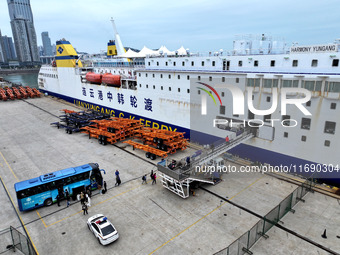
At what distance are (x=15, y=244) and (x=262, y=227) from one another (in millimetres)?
13145

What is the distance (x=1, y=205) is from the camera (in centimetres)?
1525

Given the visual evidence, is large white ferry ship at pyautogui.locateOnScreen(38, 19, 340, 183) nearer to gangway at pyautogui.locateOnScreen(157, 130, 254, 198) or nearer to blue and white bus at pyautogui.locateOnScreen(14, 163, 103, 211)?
gangway at pyautogui.locateOnScreen(157, 130, 254, 198)

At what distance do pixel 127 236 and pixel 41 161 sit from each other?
47.2 feet

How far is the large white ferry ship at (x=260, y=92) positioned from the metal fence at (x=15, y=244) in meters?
17.5

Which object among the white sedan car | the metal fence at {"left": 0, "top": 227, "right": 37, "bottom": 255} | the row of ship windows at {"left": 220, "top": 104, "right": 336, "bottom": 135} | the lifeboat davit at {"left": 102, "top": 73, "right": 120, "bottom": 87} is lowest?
the metal fence at {"left": 0, "top": 227, "right": 37, "bottom": 255}

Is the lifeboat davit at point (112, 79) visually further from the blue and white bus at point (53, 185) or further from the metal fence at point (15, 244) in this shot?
the metal fence at point (15, 244)

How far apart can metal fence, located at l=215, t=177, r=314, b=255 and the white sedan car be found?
17.4 feet

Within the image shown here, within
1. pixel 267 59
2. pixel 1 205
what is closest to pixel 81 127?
pixel 1 205

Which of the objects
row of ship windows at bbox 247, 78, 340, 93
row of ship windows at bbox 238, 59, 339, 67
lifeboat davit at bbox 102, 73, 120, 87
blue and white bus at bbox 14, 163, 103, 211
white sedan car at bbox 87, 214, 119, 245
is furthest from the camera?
lifeboat davit at bbox 102, 73, 120, 87

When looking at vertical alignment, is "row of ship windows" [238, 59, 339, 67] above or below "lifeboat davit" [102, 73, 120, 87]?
above

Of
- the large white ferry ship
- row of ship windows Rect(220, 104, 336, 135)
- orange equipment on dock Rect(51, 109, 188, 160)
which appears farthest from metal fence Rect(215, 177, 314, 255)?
orange equipment on dock Rect(51, 109, 188, 160)

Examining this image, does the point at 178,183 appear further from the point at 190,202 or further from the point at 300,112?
the point at 300,112

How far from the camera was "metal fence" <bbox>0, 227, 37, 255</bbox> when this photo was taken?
11.2m

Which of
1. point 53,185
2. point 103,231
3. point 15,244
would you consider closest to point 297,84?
point 103,231
